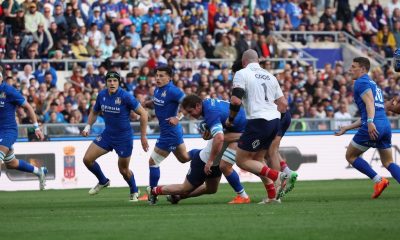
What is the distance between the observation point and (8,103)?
19547mm

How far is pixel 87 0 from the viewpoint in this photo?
3322cm

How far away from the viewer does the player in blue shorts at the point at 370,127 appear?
705 inches

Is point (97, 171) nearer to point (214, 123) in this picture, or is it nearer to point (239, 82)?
point (214, 123)

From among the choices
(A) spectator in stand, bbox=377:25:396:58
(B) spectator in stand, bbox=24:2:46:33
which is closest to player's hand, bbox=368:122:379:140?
(B) spectator in stand, bbox=24:2:46:33

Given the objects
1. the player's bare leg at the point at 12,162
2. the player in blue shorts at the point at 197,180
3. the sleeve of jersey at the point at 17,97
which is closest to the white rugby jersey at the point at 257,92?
the player in blue shorts at the point at 197,180

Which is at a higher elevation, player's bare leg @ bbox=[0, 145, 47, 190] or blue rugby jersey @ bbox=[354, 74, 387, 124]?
blue rugby jersey @ bbox=[354, 74, 387, 124]

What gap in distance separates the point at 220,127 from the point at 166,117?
124 inches

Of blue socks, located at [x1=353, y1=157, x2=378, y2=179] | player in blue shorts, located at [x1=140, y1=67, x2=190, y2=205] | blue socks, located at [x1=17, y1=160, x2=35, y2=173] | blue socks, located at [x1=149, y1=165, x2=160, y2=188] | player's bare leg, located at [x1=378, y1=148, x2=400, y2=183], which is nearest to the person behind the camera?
player's bare leg, located at [x1=378, y1=148, x2=400, y2=183]

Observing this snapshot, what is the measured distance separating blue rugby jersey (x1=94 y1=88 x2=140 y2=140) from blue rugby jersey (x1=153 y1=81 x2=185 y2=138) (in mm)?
396

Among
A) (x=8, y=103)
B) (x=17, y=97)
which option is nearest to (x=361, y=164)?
(x=17, y=97)

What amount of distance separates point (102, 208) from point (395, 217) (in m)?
4.99

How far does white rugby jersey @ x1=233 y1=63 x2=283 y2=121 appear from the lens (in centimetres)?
1650

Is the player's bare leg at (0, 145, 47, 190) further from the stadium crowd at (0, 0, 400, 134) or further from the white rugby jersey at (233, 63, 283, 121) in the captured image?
the stadium crowd at (0, 0, 400, 134)

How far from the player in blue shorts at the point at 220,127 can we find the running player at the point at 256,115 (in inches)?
9.1
